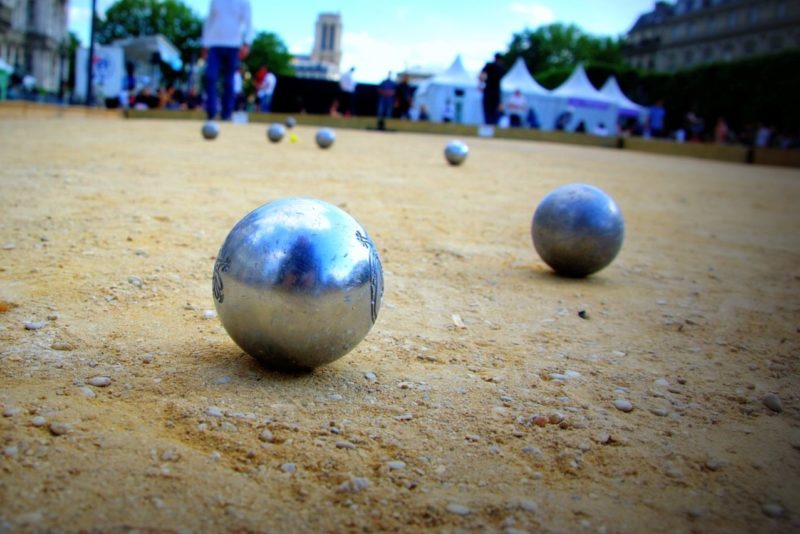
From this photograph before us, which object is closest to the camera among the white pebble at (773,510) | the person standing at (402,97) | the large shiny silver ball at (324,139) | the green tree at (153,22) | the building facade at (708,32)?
the white pebble at (773,510)

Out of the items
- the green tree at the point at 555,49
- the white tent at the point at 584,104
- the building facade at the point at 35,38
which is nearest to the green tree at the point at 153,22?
the building facade at the point at 35,38

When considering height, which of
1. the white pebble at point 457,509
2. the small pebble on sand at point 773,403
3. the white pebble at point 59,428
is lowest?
the white pebble at point 457,509

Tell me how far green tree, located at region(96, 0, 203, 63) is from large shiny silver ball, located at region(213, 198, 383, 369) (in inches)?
3584

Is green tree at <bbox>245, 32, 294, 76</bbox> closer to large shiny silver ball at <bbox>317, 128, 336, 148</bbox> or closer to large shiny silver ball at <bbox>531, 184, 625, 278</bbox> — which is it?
large shiny silver ball at <bbox>317, 128, 336, 148</bbox>

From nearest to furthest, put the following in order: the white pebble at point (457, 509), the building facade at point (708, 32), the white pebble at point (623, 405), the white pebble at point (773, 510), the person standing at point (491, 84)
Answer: the white pebble at point (457, 509), the white pebble at point (773, 510), the white pebble at point (623, 405), the person standing at point (491, 84), the building facade at point (708, 32)

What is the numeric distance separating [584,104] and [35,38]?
6500cm

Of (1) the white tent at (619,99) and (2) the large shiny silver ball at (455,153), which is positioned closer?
(2) the large shiny silver ball at (455,153)

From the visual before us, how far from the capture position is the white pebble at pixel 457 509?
2484 millimetres

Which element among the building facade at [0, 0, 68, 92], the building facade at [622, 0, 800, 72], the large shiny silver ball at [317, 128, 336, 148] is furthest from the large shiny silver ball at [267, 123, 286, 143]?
the building facade at [0, 0, 68, 92]

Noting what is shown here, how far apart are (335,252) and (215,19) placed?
53.9 feet

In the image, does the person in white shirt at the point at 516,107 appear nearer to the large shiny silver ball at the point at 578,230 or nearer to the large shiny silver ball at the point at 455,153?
the large shiny silver ball at the point at 455,153

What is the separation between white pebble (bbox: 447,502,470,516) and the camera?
2484 mm

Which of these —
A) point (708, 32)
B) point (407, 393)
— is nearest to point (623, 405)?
point (407, 393)

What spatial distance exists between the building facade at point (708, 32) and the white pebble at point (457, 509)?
239 ft
